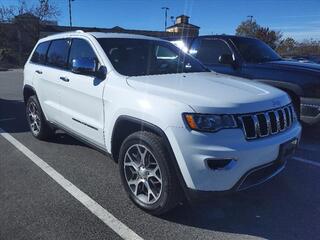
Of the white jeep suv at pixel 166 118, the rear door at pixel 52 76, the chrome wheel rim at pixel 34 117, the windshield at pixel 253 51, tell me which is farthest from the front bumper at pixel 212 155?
the windshield at pixel 253 51

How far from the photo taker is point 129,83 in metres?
4.04

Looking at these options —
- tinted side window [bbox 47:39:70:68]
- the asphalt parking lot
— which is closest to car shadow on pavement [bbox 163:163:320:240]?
the asphalt parking lot

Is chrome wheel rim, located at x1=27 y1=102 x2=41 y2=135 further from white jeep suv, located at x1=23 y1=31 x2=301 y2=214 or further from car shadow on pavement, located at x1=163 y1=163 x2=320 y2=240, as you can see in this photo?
car shadow on pavement, located at x1=163 y1=163 x2=320 y2=240

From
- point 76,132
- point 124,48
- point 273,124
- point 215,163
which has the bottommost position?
point 76,132

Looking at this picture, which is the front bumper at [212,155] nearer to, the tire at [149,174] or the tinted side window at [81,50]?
the tire at [149,174]

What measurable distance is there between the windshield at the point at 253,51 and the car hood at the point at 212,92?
9.47 feet

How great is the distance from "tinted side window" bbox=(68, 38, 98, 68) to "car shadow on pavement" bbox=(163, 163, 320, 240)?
2170mm

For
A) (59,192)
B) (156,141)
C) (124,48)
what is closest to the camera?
(156,141)

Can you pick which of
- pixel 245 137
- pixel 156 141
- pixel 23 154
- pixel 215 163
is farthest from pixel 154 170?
pixel 23 154

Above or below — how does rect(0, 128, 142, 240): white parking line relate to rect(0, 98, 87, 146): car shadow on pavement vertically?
above

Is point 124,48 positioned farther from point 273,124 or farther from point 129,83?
point 273,124

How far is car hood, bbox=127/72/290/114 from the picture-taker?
337 centimetres

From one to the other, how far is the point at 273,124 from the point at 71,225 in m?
2.12

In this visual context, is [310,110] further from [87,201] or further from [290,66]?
[87,201]
